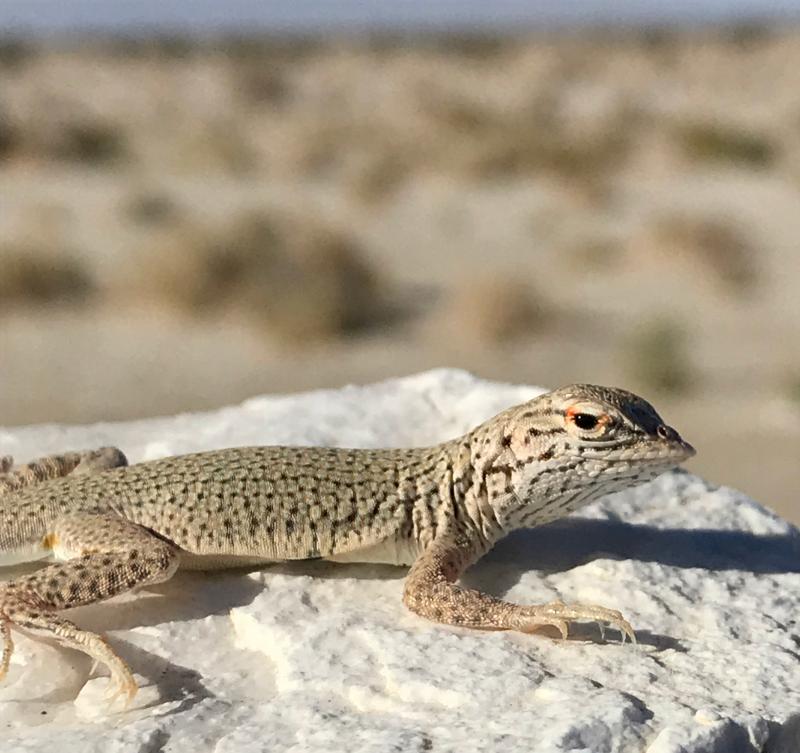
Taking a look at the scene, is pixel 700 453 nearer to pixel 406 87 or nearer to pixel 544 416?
pixel 544 416

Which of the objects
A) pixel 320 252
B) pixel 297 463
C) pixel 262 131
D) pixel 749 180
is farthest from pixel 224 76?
pixel 297 463

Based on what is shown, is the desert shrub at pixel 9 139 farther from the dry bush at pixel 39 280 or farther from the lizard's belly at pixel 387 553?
the lizard's belly at pixel 387 553

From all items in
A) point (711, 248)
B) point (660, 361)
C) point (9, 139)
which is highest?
point (9, 139)

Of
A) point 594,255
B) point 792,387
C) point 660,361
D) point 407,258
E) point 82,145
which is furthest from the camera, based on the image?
point 82,145

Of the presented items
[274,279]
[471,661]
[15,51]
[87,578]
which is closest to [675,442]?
[471,661]

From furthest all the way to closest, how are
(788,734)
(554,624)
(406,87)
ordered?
(406,87) → (554,624) → (788,734)

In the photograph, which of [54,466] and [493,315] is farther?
[493,315]

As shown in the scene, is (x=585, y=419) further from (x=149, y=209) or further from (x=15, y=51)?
(x=15, y=51)
